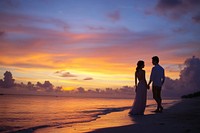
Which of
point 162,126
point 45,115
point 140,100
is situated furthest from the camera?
point 45,115

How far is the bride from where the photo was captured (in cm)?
1144

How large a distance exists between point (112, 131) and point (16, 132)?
3226mm

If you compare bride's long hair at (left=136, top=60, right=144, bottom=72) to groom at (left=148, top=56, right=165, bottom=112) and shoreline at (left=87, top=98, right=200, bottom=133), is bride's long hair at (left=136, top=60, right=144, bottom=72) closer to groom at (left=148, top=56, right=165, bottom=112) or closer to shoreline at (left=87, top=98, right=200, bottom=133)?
groom at (left=148, top=56, right=165, bottom=112)

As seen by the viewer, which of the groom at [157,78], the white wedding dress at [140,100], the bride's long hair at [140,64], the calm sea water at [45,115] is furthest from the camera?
the groom at [157,78]

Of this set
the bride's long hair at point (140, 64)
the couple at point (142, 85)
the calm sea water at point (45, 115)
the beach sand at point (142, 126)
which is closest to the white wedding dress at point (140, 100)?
the couple at point (142, 85)

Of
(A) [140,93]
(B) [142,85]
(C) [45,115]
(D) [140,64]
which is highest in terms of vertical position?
(D) [140,64]

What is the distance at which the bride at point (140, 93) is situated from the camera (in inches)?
450

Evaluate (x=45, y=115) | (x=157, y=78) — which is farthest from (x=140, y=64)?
(x=45, y=115)

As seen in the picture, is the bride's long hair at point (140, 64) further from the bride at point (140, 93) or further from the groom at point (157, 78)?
the groom at point (157, 78)

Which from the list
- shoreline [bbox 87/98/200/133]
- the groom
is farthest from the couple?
shoreline [bbox 87/98/200/133]

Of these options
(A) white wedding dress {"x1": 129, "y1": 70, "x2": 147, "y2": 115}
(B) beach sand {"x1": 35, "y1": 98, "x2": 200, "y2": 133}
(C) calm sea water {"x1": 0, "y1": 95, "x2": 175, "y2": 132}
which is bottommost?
(C) calm sea water {"x1": 0, "y1": 95, "x2": 175, "y2": 132}

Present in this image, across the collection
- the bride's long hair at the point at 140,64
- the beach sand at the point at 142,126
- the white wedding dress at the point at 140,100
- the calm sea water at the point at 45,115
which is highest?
the bride's long hair at the point at 140,64

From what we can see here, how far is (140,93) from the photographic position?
38.3ft

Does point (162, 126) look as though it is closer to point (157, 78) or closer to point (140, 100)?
point (140, 100)
